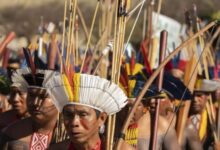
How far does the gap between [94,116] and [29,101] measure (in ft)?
5.05

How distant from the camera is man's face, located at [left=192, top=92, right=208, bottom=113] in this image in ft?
33.9

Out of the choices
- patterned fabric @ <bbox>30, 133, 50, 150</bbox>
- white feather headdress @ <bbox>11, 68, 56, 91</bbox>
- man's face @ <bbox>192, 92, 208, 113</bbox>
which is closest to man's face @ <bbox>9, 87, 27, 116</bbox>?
white feather headdress @ <bbox>11, 68, 56, 91</bbox>

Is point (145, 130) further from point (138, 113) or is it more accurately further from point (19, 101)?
point (19, 101)

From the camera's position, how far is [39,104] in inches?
303

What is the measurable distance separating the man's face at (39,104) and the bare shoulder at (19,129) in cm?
20

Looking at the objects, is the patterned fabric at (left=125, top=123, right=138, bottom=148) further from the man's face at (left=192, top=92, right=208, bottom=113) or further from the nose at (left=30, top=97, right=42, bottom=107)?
the man's face at (left=192, top=92, right=208, bottom=113)

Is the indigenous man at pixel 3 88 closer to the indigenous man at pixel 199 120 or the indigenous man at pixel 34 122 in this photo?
the indigenous man at pixel 34 122

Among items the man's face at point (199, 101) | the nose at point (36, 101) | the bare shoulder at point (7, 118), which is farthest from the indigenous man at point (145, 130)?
the man's face at point (199, 101)

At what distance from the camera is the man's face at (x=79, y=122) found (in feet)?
20.4

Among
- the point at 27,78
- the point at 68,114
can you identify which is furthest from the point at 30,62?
the point at 68,114

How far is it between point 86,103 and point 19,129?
1814 mm

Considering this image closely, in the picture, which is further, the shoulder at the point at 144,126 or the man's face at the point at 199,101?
the man's face at the point at 199,101

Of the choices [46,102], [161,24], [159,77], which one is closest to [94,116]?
[159,77]

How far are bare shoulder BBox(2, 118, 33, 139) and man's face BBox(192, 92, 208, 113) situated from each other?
8.93ft
